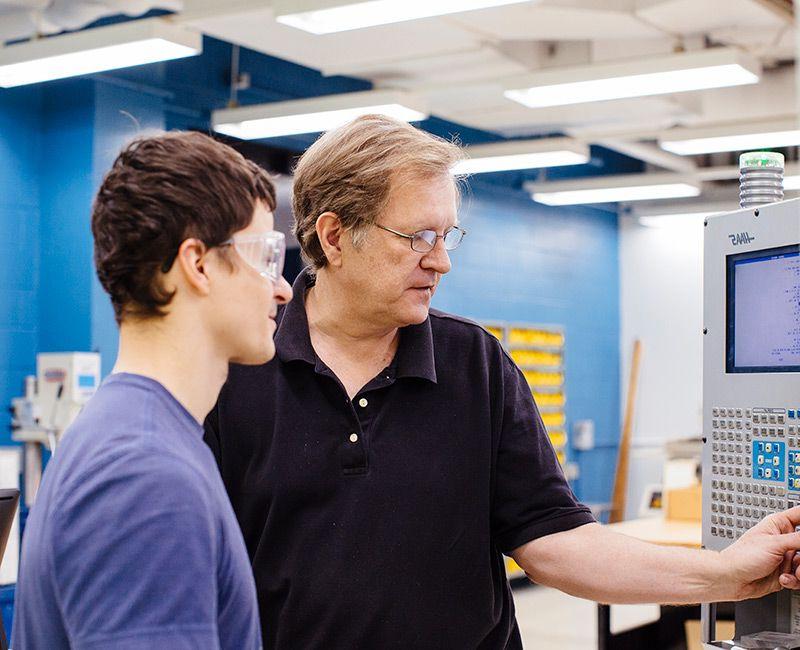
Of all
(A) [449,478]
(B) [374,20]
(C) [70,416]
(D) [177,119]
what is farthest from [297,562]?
(D) [177,119]

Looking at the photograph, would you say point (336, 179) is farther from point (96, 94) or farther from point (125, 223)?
point (96, 94)

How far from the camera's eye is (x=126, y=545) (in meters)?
1.07

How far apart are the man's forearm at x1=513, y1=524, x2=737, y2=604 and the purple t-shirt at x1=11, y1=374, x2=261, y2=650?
0.96m

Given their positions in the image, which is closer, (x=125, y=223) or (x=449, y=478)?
(x=125, y=223)

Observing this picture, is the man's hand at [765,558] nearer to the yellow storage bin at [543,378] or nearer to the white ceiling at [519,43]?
the white ceiling at [519,43]

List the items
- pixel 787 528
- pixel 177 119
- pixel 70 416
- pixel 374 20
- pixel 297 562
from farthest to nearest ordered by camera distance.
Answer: pixel 177 119 → pixel 70 416 → pixel 374 20 → pixel 297 562 → pixel 787 528

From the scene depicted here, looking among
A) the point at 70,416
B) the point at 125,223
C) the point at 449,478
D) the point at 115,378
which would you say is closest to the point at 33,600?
the point at 115,378

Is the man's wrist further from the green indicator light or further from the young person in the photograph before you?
the young person

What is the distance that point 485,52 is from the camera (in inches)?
229

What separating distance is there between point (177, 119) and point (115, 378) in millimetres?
5845

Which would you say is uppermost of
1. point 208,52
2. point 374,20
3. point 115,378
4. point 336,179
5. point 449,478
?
point 208,52

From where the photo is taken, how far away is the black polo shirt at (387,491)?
1909 mm

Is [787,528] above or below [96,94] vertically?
below

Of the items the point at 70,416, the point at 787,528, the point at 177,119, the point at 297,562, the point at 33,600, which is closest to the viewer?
the point at 33,600
